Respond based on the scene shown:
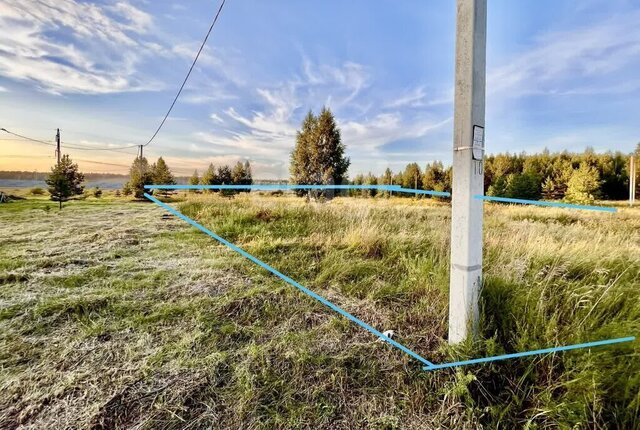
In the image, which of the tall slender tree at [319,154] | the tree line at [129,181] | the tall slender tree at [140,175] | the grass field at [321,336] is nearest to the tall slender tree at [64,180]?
the tree line at [129,181]

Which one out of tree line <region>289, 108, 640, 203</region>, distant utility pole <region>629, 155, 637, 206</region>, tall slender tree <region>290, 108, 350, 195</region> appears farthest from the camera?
tall slender tree <region>290, 108, 350, 195</region>

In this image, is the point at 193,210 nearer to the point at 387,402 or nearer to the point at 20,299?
the point at 20,299

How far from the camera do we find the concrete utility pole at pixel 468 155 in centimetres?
153

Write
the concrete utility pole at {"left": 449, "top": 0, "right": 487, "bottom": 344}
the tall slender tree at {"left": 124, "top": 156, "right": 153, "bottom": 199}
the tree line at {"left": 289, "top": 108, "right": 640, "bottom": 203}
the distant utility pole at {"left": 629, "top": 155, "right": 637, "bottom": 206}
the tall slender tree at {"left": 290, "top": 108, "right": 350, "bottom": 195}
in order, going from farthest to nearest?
the tall slender tree at {"left": 290, "top": 108, "right": 350, "bottom": 195} < the tall slender tree at {"left": 124, "top": 156, "right": 153, "bottom": 199} < the tree line at {"left": 289, "top": 108, "right": 640, "bottom": 203} < the distant utility pole at {"left": 629, "top": 155, "right": 637, "bottom": 206} < the concrete utility pole at {"left": 449, "top": 0, "right": 487, "bottom": 344}

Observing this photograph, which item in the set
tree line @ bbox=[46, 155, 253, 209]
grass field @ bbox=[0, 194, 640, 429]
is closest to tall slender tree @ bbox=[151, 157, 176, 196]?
tree line @ bbox=[46, 155, 253, 209]

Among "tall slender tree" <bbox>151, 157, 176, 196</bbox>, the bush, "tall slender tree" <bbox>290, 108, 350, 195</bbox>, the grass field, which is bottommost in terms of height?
the grass field

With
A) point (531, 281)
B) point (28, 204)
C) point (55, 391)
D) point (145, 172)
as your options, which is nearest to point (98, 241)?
point (145, 172)

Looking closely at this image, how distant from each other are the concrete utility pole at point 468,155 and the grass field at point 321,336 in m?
0.29

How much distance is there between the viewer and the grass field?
134 cm

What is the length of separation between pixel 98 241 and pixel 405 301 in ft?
15.5

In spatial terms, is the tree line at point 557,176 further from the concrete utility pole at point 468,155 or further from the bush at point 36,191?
the bush at point 36,191

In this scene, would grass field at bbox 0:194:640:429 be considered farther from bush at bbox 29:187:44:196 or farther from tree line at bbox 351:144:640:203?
bush at bbox 29:187:44:196

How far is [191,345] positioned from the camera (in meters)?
1.87

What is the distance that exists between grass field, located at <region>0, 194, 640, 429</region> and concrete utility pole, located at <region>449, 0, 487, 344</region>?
0.94 ft
